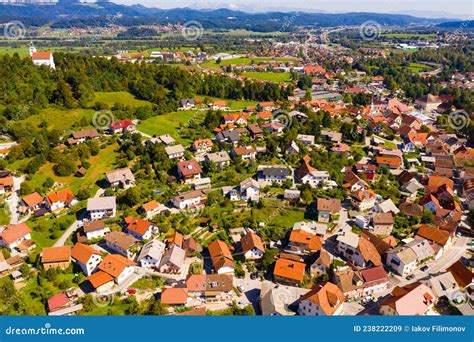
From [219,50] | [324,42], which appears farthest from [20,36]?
[324,42]

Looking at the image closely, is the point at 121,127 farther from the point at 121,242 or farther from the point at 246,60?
the point at 246,60

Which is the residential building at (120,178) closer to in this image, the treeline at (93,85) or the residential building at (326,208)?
the treeline at (93,85)

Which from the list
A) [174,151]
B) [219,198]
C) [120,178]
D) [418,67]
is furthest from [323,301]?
[418,67]

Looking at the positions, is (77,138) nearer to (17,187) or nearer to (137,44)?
(17,187)

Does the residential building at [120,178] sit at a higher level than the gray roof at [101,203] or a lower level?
higher

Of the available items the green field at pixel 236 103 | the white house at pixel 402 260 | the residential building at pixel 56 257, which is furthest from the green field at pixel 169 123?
the white house at pixel 402 260

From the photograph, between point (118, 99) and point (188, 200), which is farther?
point (118, 99)

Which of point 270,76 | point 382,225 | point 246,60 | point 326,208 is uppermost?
point 246,60
